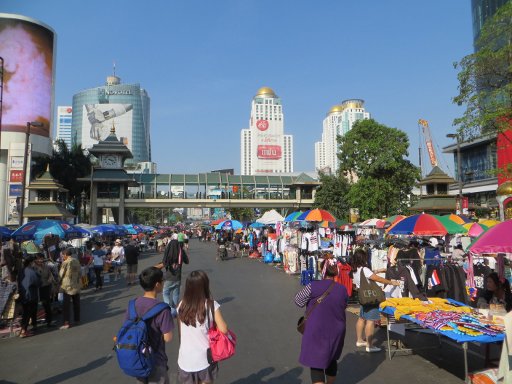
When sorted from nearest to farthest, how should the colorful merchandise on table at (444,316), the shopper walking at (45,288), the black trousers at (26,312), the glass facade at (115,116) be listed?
the colorful merchandise on table at (444,316), the black trousers at (26,312), the shopper walking at (45,288), the glass facade at (115,116)

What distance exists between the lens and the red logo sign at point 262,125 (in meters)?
165

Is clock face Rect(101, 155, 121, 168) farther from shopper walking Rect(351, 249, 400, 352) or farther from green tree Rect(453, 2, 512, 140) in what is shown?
shopper walking Rect(351, 249, 400, 352)

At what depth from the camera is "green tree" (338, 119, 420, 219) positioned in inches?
1420

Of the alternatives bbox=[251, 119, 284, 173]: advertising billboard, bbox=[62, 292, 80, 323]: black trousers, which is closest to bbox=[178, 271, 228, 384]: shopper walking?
bbox=[62, 292, 80, 323]: black trousers

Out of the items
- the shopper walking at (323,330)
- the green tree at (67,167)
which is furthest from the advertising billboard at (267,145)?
the shopper walking at (323,330)

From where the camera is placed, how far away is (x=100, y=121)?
15088cm

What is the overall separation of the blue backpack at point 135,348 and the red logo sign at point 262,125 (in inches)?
6442

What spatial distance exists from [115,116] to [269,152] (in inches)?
2384

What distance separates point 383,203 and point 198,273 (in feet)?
113

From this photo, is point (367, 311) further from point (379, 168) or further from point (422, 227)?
point (379, 168)

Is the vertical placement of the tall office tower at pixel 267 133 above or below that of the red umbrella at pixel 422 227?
above

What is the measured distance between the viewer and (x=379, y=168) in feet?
120

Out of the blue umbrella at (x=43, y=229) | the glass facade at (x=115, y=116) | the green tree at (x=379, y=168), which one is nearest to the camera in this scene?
the blue umbrella at (x=43, y=229)

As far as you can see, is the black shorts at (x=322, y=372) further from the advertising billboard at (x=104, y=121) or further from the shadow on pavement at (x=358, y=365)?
the advertising billboard at (x=104, y=121)
